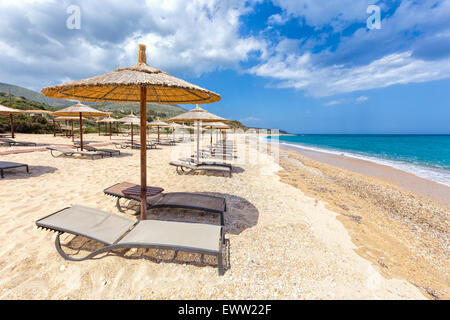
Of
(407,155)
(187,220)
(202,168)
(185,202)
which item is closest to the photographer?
(187,220)

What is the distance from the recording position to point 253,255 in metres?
2.60

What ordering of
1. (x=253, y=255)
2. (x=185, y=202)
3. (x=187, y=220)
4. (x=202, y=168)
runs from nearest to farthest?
(x=253, y=255)
(x=187, y=220)
(x=185, y=202)
(x=202, y=168)

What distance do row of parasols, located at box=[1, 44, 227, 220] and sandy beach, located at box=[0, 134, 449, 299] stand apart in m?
1.11

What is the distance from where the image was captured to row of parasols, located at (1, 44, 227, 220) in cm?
Answer: 225

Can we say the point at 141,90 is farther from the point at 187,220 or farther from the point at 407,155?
the point at 407,155

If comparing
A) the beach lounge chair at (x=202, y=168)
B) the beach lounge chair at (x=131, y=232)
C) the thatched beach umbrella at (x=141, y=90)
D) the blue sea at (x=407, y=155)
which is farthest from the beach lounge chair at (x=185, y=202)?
the blue sea at (x=407, y=155)

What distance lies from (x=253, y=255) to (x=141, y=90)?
292cm

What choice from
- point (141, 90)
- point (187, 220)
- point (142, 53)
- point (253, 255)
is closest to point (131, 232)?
point (187, 220)

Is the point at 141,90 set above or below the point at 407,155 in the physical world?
above

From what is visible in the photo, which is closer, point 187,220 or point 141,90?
point 141,90

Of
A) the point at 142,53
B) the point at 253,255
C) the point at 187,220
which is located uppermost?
the point at 142,53

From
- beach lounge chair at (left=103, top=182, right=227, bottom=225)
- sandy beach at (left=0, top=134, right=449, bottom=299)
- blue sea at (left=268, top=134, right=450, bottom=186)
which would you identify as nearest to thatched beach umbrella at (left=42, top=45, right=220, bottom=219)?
beach lounge chair at (left=103, top=182, right=227, bottom=225)

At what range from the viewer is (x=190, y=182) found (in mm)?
5797

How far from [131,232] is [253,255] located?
1652 millimetres
